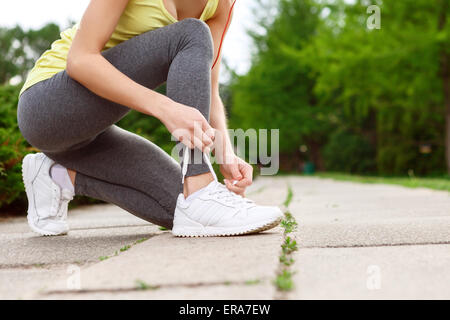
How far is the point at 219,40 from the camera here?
202 centimetres

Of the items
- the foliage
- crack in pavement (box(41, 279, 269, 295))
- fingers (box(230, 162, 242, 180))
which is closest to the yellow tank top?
fingers (box(230, 162, 242, 180))

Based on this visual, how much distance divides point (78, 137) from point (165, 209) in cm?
42

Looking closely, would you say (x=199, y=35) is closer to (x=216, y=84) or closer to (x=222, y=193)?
(x=216, y=84)

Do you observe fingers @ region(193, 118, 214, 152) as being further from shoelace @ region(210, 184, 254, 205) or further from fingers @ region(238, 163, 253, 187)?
fingers @ region(238, 163, 253, 187)

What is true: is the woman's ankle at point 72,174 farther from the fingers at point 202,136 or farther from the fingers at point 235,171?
the fingers at point 202,136

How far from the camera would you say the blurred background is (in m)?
7.12

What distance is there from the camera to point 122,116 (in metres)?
1.84

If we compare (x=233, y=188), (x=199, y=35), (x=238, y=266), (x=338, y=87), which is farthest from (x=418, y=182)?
(x=338, y=87)

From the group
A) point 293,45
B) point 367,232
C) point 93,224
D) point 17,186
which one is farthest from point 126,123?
point 293,45

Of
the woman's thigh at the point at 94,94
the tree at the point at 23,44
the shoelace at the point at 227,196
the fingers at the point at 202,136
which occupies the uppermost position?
the tree at the point at 23,44

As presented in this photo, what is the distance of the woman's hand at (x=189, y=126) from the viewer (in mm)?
1429

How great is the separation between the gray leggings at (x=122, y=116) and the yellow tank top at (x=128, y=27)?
7 centimetres

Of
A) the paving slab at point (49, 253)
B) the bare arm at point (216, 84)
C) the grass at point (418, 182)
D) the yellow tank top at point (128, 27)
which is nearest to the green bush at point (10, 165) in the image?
the paving slab at point (49, 253)
